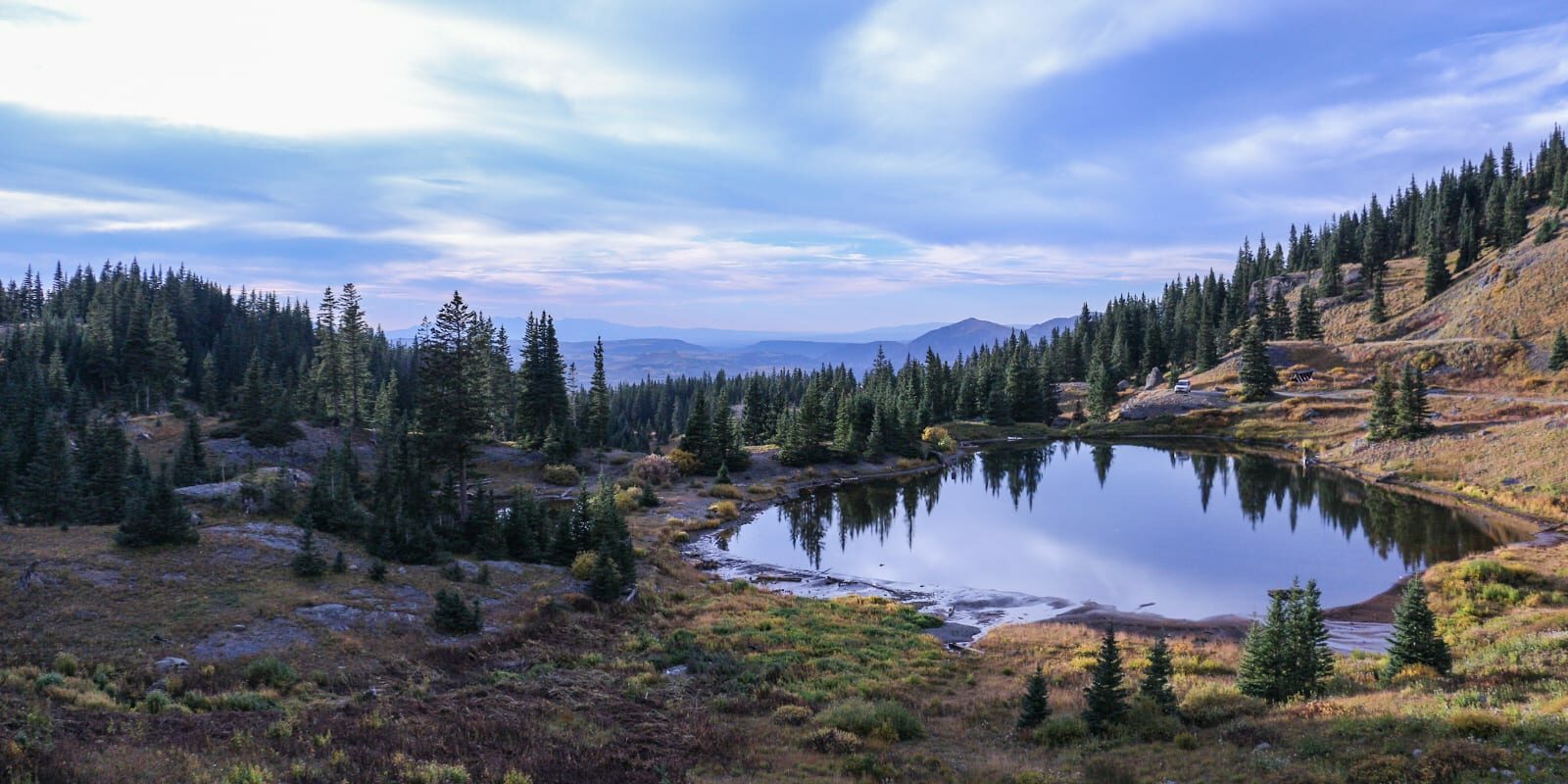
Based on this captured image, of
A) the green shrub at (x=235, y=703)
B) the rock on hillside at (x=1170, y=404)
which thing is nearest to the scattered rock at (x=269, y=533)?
the green shrub at (x=235, y=703)

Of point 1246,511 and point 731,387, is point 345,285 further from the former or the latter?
point 731,387

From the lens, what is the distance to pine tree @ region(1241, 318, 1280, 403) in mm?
109250

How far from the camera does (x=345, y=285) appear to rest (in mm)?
82188

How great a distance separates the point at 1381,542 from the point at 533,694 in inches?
2046

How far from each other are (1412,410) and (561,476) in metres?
86.3

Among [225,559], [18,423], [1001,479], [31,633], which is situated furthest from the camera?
[1001,479]

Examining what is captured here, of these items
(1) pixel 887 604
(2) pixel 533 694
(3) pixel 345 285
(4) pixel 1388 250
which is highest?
(4) pixel 1388 250

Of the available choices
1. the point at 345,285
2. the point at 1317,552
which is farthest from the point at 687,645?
the point at 345,285

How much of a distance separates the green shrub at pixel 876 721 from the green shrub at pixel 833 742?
66 cm

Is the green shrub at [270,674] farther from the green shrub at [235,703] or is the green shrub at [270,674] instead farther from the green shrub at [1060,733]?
the green shrub at [1060,733]

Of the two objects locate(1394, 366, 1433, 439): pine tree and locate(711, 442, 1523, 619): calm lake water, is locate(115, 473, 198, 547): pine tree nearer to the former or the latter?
locate(711, 442, 1523, 619): calm lake water

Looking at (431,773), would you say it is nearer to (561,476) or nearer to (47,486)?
Answer: (47,486)

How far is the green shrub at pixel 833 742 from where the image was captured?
17.2 meters

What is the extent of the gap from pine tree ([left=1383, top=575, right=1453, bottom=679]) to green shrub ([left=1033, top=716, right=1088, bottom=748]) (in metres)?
8.74
